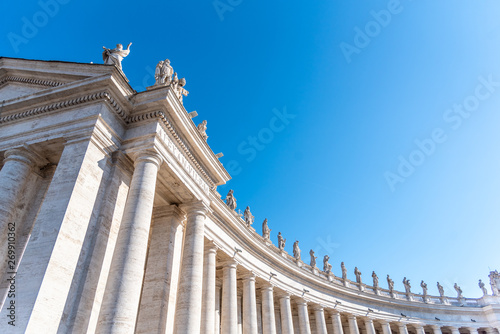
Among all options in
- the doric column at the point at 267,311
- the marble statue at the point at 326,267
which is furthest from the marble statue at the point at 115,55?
the marble statue at the point at 326,267

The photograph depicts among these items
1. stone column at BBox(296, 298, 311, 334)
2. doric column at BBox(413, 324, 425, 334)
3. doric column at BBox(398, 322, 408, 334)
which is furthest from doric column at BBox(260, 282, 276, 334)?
doric column at BBox(413, 324, 425, 334)

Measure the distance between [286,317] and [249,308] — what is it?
827 cm

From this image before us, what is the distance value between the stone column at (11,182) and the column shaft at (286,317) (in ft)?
95.4

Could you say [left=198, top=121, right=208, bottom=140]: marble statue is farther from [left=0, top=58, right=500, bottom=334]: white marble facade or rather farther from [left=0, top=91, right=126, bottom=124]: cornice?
[left=0, top=91, right=126, bottom=124]: cornice

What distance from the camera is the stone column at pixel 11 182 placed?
17.7m

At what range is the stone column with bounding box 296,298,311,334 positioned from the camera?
41.8 metres

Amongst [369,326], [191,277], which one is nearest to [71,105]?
[191,277]

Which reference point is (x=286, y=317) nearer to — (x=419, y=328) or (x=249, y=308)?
(x=249, y=308)

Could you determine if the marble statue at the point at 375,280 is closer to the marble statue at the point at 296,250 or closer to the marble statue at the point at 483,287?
the marble statue at the point at 296,250

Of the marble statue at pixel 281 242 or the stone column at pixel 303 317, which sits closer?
the stone column at pixel 303 317

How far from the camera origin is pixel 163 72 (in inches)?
917

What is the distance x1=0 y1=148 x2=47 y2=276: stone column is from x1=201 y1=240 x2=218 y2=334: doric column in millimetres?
12913

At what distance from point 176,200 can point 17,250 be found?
944 cm

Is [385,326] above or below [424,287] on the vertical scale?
below
